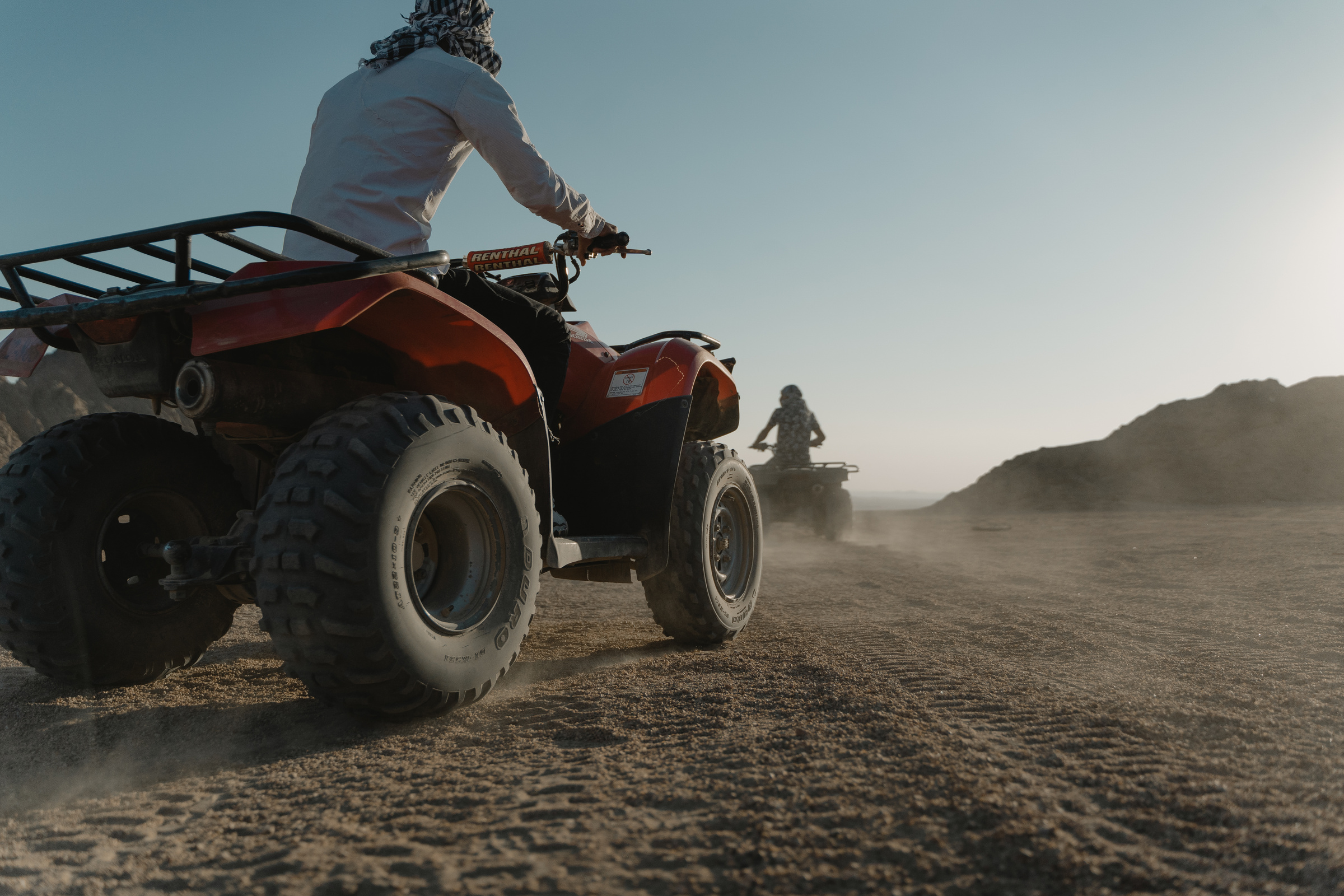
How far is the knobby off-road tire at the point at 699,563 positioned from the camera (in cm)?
354

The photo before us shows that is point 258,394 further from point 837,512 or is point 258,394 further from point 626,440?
point 837,512

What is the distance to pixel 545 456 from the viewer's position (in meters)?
2.92

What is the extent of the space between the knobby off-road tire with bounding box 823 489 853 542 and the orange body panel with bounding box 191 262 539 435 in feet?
32.8

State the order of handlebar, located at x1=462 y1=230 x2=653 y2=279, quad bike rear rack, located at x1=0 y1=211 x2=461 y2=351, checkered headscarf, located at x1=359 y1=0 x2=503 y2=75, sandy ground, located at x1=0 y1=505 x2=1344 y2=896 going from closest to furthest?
sandy ground, located at x1=0 y1=505 x2=1344 y2=896
quad bike rear rack, located at x1=0 y1=211 x2=461 y2=351
checkered headscarf, located at x1=359 y1=0 x2=503 y2=75
handlebar, located at x1=462 y1=230 x2=653 y2=279

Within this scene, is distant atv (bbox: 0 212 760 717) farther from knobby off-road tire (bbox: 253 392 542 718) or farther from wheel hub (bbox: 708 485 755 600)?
wheel hub (bbox: 708 485 755 600)

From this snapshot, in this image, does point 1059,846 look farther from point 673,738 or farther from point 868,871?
point 673,738

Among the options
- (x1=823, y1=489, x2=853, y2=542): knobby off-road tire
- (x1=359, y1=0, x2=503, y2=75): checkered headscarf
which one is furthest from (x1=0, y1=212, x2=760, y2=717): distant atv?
(x1=823, y1=489, x2=853, y2=542): knobby off-road tire

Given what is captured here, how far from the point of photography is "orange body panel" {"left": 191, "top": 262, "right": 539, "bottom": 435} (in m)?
2.00

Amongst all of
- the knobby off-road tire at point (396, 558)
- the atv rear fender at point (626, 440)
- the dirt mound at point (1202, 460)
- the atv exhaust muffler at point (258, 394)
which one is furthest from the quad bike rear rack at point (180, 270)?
the dirt mound at point (1202, 460)

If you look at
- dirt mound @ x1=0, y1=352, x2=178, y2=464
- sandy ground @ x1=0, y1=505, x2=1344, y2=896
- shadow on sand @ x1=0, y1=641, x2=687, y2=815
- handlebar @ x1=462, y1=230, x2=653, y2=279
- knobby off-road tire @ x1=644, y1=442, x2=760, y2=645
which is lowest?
sandy ground @ x1=0, y1=505, x2=1344, y2=896

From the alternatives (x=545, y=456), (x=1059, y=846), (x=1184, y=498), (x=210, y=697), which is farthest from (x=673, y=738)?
(x=1184, y=498)

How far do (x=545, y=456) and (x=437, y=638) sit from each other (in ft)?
2.85

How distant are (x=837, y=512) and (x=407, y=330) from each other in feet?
34.7

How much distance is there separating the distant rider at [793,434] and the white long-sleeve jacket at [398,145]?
10951 millimetres
